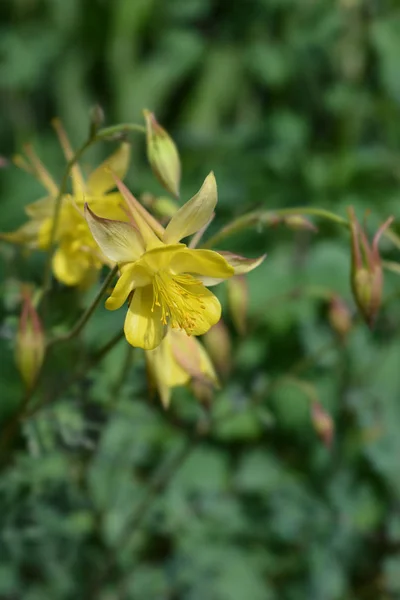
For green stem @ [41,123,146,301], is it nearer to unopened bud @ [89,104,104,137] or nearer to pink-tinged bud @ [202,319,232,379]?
unopened bud @ [89,104,104,137]

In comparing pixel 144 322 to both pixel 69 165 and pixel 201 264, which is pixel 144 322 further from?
pixel 69 165

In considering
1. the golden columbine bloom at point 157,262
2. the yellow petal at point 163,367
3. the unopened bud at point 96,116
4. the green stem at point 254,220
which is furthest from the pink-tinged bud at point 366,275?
the unopened bud at point 96,116

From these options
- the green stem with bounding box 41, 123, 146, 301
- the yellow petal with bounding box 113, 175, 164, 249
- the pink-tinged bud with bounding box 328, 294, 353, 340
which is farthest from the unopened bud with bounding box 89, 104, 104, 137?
the pink-tinged bud with bounding box 328, 294, 353, 340

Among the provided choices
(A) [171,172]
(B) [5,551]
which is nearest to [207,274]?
(A) [171,172]

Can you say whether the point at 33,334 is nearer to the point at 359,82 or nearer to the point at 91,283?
the point at 91,283

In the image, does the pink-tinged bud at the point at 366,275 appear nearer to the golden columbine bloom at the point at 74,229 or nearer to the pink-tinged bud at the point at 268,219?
the pink-tinged bud at the point at 268,219

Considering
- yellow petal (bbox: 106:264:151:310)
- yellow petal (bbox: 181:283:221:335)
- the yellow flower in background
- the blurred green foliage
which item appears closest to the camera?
→ yellow petal (bbox: 106:264:151:310)
